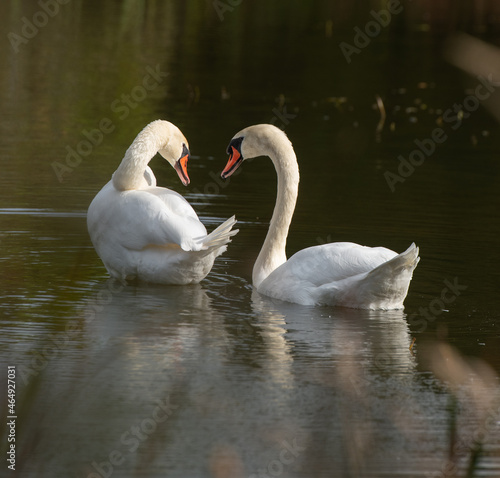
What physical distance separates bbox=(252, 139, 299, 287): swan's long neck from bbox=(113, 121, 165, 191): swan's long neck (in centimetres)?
98

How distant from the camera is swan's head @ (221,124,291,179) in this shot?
8422 millimetres

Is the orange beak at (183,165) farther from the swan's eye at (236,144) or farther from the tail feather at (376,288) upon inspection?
the tail feather at (376,288)

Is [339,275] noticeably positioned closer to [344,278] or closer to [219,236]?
[344,278]

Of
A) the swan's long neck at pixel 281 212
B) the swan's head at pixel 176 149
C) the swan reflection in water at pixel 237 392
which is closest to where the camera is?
the swan reflection in water at pixel 237 392

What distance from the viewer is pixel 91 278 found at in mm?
8344

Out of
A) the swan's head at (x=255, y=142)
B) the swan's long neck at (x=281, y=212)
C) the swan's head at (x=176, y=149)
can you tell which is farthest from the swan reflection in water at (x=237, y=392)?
the swan's head at (x=176, y=149)

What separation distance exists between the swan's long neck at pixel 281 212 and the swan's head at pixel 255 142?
0.03 m

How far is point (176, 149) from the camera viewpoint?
8.86 m

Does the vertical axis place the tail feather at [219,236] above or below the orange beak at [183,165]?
below

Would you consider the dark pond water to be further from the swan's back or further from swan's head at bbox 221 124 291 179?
swan's head at bbox 221 124 291 179

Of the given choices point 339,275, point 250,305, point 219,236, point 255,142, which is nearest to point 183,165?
point 255,142

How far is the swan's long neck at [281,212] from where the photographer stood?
822 cm

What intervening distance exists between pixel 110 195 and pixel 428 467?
4.31 meters

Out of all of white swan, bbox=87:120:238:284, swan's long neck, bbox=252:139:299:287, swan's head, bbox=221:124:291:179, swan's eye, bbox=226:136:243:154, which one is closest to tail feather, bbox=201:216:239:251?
white swan, bbox=87:120:238:284
